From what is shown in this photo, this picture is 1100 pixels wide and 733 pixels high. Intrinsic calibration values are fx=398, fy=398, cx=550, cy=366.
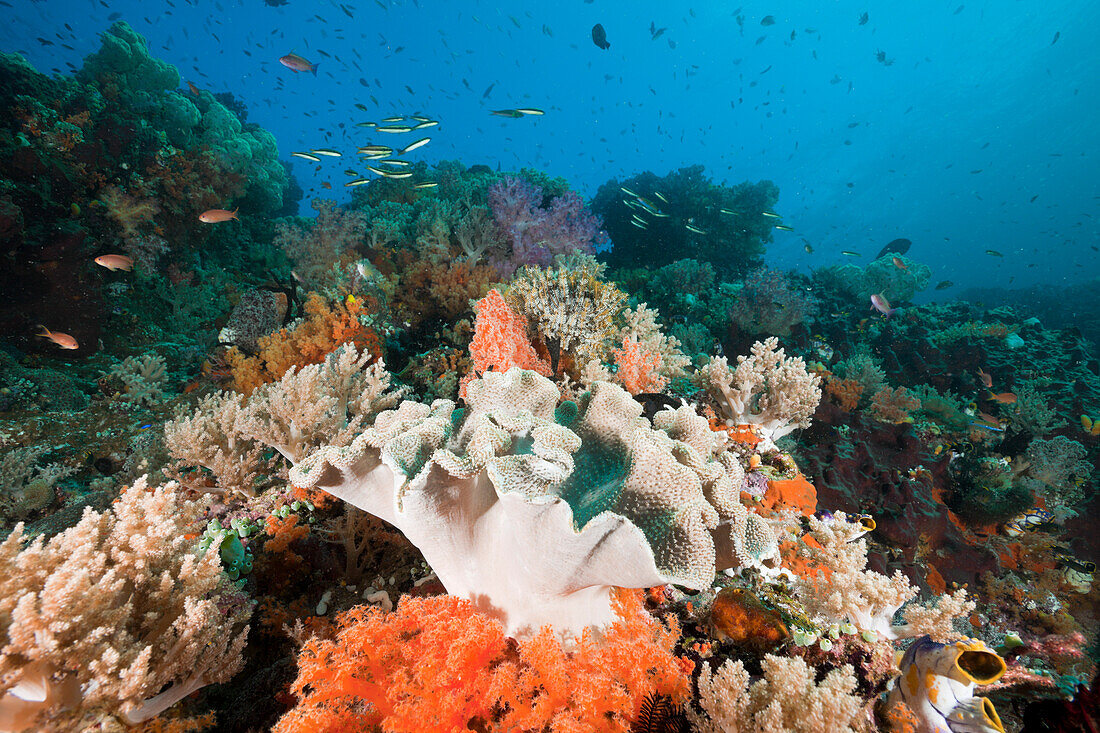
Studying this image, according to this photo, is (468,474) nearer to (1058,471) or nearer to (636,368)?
(636,368)

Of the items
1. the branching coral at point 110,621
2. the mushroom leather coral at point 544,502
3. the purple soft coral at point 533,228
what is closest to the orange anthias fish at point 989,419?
the purple soft coral at point 533,228

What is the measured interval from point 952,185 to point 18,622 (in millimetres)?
122003

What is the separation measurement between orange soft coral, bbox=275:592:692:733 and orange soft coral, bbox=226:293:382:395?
3.94 metres

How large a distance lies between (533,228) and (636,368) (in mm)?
4221

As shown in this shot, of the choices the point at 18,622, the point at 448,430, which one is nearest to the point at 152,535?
the point at 18,622

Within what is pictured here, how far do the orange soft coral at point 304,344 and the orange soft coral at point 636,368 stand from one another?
3276mm

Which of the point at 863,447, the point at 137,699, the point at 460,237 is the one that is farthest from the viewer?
the point at 460,237

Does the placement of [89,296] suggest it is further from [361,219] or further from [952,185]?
[952,185]

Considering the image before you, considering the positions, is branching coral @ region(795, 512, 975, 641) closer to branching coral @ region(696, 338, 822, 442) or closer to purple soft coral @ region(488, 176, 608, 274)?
branching coral @ region(696, 338, 822, 442)

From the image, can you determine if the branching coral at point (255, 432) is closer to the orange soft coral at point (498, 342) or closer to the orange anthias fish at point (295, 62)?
the orange soft coral at point (498, 342)

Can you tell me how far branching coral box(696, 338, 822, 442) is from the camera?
413cm

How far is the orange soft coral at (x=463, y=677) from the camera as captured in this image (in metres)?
1.65

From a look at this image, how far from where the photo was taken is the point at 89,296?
24.9 feet

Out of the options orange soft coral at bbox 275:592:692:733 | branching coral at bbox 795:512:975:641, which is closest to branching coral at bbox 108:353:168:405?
orange soft coral at bbox 275:592:692:733
